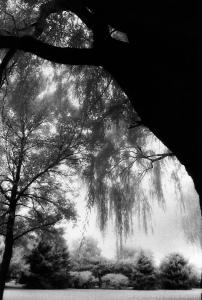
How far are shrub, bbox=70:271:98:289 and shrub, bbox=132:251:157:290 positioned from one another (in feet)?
7.48

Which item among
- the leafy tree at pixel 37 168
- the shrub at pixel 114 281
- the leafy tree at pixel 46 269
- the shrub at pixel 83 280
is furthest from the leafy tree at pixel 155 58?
the shrub at pixel 83 280

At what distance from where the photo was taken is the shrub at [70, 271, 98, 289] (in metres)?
14.8

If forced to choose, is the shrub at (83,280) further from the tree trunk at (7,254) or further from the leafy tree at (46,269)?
the tree trunk at (7,254)

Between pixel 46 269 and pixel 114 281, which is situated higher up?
pixel 46 269

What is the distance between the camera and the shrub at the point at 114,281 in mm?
14367

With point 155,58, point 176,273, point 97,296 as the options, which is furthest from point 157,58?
point 176,273

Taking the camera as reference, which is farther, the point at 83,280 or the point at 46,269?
the point at 83,280

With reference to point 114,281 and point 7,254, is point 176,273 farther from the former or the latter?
point 7,254

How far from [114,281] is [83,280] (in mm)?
1656

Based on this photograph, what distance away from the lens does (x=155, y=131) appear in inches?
67.1

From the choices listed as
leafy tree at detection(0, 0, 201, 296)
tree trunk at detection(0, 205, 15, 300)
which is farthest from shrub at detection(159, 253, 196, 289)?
leafy tree at detection(0, 0, 201, 296)

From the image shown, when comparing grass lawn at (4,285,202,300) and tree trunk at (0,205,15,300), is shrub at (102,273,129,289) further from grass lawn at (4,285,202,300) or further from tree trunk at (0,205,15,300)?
tree trunk at (0,205,15,300)

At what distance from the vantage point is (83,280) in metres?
14.8

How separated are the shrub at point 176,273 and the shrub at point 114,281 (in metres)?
1.92
